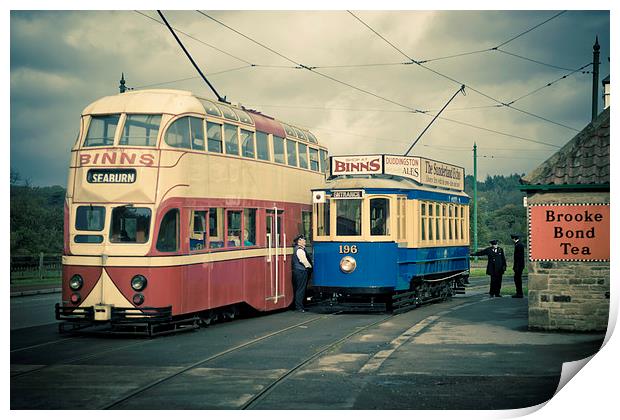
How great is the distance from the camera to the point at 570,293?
15.1 m

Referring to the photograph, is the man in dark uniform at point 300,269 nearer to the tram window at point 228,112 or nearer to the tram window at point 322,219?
the tram window at point 322,219

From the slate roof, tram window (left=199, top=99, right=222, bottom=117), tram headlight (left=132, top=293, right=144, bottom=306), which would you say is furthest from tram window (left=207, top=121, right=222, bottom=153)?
the slate roof

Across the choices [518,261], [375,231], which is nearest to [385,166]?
[375,231]

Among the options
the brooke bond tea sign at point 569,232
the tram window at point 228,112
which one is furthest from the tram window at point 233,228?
the brooke bond tea sign at point 569,232

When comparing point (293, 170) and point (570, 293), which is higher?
point (293, 170)

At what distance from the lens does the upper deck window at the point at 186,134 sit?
15.7 metres

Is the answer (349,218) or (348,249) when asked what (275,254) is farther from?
(349,218)

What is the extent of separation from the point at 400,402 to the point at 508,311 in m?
10.3

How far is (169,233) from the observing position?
50.9 ft

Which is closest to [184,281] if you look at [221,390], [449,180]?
[221,390]

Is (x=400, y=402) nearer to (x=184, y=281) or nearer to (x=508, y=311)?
(x=184, y=281)

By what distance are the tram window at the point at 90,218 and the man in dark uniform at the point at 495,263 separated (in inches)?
481

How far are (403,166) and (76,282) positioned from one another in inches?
334

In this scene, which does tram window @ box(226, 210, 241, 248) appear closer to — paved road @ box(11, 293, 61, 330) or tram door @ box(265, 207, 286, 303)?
tram door @ box(265, 207, 286, 303)
